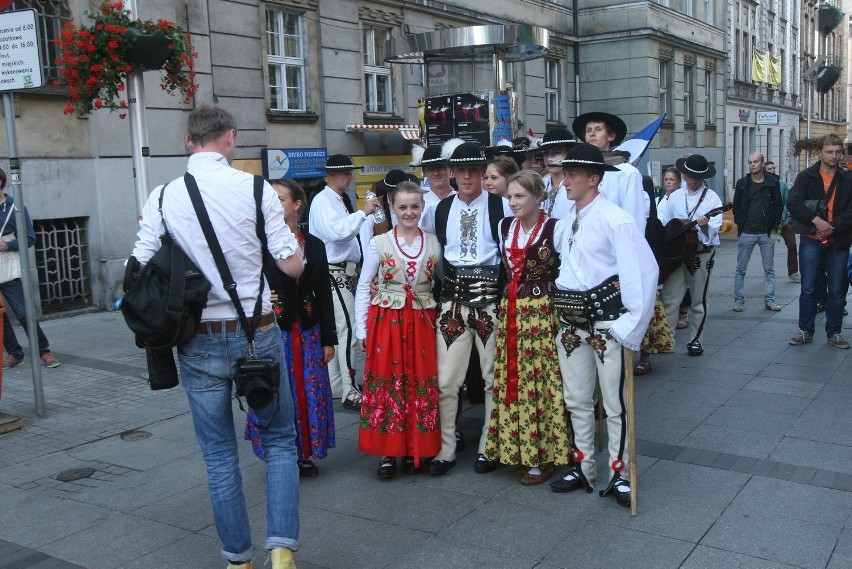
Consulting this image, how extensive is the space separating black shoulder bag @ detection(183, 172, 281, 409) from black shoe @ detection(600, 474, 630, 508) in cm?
201

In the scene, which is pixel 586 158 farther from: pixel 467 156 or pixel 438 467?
pixel 438 467

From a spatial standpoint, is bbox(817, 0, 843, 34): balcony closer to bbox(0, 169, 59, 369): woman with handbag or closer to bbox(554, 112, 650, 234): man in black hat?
bbox(554, 112, 650, 234): man in black hat

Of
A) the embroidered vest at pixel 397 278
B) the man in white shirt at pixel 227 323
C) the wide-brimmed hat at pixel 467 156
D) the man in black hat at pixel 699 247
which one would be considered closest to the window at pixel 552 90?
the man in black hat at pixel 699 247

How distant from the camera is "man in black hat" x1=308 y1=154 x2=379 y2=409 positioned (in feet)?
21.7

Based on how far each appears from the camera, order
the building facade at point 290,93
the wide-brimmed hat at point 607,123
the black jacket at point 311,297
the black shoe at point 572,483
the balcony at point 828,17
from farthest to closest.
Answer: the balcony at point 828,17 → the building facade at point 290,93 → the wide-brimmed hat at point 607,123 → the black jacket at point 311,297 → the black shoe at point 572,483

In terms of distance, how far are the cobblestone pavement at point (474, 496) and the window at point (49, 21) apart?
551 centimetres

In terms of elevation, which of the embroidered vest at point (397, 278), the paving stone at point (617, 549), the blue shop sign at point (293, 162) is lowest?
the paving stone at point (617, 549)

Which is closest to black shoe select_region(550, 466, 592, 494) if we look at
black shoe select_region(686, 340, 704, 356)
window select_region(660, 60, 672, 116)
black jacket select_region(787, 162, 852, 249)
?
black shoe select_region(686, 340, 704, 356)

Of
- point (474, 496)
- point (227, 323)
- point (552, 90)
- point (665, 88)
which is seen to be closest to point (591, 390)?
point (474, 496)

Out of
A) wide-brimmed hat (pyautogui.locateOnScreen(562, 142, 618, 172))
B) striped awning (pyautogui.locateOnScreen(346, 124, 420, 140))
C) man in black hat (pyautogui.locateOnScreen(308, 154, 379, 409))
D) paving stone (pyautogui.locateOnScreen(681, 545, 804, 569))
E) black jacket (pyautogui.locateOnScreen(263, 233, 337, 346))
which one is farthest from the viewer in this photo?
striped awning (pyautogui.locateOnScreen(346, 124, 420, 140))

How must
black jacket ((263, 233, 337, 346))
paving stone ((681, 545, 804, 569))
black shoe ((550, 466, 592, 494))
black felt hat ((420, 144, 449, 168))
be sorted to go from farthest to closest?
black felt hat ((420, 144, 449, 168))
black jacket ((263, 233, 337, 346))
black shoe ((550, 466, 592, 494))
paving stone ((681, 545, 804, 569))

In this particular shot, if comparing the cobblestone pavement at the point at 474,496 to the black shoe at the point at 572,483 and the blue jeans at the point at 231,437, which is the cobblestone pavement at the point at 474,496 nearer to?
the black shoe at the point at 572,483

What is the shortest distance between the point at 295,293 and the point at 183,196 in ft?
5.02

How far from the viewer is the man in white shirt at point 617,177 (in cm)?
585
